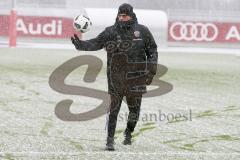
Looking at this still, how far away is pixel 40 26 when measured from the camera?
38.3 m

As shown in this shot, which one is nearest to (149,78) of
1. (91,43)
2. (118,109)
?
(118,109)

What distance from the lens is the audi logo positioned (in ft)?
133

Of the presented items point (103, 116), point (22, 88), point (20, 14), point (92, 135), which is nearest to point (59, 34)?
point (20, 14)

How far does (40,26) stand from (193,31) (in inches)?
398

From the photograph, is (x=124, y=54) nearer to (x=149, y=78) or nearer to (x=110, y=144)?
(x=149, y=78)

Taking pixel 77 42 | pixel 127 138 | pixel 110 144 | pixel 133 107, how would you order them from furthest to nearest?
pixel 127 138, pixel 133 107, pixel 110 144, pixel 77 42

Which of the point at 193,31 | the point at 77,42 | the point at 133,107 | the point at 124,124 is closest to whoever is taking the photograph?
the point at 77,42

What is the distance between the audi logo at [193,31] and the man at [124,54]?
105 ft

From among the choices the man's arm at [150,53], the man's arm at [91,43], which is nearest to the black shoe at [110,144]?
the man's arm at [150,53]

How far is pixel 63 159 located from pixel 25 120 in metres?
3.50

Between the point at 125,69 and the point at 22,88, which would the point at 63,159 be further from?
the point at 22,88

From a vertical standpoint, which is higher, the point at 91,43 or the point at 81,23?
the point at 81,23

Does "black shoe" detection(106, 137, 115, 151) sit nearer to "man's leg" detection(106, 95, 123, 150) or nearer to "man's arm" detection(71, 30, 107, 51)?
"man's leg" detection(106, 95, 123, 150)

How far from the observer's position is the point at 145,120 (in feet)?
39.7
